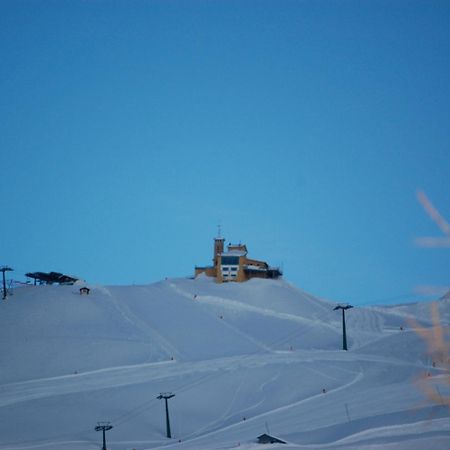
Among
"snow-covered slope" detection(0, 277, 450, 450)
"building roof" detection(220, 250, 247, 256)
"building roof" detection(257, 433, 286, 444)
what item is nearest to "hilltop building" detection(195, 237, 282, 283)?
"building roof" detection(220, 250, 247, 256)

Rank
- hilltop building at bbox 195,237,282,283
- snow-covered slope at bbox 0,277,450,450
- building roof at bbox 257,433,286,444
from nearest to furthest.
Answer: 1. building roof at bbox 257,433,286,444
2. snow-covered slope at bbox 0,277,450,450
3. hilltop building at bbox 195,237,282,283

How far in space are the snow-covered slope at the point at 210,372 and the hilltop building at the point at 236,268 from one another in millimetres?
9714

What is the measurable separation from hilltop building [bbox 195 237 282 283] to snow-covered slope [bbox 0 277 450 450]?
31.9 feet

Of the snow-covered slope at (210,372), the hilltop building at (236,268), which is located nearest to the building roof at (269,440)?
the snow-covered slope at (210,372)

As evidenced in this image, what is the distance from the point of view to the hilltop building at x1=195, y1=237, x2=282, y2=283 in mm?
84062

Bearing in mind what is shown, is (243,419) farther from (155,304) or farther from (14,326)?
(155,304)

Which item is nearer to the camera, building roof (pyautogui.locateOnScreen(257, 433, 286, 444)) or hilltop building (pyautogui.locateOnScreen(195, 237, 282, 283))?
building roof (pyautogui.locateOnScreen(257, 433, 286, 444))

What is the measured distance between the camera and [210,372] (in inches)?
1825

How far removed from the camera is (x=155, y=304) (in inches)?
2734

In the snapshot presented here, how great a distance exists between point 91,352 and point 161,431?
621 inches

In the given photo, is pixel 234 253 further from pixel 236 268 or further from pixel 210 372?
pixel 210 372

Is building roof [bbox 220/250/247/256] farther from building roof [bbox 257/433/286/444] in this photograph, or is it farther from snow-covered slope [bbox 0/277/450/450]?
building roof [bbox 257/433/286/444]

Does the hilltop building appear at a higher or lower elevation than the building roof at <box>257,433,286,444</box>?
higher

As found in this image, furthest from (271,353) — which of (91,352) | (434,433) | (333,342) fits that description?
(434,433)
